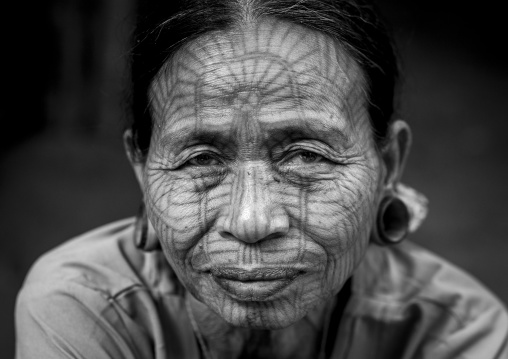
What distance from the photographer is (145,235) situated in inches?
94.2

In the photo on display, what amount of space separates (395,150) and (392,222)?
0.20 metres

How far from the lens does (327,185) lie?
2.12 metres

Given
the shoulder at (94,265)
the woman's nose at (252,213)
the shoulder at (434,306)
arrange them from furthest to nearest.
Result: the shoulder at (434,306) < the shoulder at (94,265) < the woman's nose at (252,213)

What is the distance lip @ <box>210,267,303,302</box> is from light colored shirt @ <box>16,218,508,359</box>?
41 cm

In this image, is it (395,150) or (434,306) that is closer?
(395,150)

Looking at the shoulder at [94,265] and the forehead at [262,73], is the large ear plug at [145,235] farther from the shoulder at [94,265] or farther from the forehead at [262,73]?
the forehead at [262,73]

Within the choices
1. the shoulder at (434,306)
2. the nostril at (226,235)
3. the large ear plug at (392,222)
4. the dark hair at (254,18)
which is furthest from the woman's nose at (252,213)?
the shoulder at (434,306)

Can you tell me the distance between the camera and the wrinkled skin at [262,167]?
Result: 2029mm

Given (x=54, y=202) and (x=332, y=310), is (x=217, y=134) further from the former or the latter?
(x=54, y=202)

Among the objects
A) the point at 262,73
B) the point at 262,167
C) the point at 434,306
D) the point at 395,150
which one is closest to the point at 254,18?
the point at 262,73

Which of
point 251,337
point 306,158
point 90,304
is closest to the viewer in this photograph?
point 306,158

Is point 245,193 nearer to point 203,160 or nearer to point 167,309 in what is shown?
point 203,160

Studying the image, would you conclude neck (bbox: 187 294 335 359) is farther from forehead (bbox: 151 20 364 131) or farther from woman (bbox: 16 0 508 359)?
forehead (bbox: 151 20 364 131)

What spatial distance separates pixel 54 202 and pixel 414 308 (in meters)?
2.87
